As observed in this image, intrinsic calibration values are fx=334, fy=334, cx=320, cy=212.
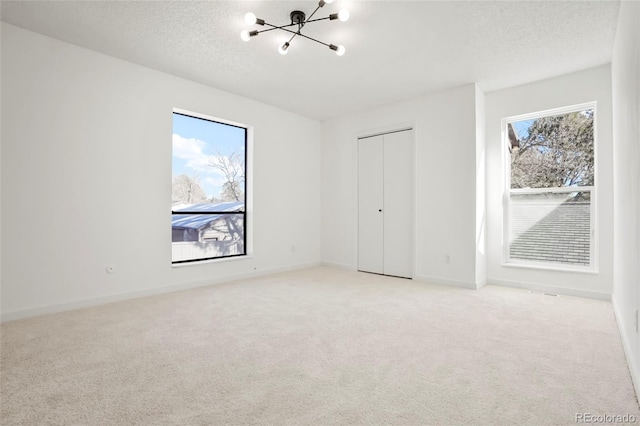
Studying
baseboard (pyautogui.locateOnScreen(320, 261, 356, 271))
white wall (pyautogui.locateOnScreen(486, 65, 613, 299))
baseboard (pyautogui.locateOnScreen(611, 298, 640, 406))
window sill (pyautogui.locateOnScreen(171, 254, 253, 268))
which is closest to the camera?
baseboard (pyautogui.locateOnScreen(611, 298, 640, 406))

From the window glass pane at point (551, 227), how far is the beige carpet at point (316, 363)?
0.73 m

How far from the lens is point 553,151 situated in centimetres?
417

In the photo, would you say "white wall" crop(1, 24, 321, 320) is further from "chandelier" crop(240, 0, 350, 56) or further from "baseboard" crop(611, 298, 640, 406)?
"baseboard" crop(611, 298, 640, 406)

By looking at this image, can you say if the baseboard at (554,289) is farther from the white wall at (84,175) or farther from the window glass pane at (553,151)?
the white wall at (84,175)

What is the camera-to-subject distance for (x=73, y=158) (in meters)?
3.36

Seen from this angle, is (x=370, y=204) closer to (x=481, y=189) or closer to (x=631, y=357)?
(x=481, y=189)

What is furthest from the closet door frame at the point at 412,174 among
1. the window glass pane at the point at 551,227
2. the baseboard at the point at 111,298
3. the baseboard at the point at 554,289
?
the baseboard at the point at 111,298

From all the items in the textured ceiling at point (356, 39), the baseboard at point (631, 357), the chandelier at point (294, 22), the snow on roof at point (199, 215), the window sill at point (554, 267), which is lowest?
the baseboard at point (631, 357)

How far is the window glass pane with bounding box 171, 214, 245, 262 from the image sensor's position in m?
4.40

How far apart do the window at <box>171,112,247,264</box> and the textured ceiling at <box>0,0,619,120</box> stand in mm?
761

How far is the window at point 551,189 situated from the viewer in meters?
3.94

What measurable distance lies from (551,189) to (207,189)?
4.57 m

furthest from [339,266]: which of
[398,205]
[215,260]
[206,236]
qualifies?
[206,236]

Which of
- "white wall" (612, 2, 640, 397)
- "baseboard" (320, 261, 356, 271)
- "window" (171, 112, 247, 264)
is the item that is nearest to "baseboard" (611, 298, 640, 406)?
"white wall" (612, 2, 640, 397)
